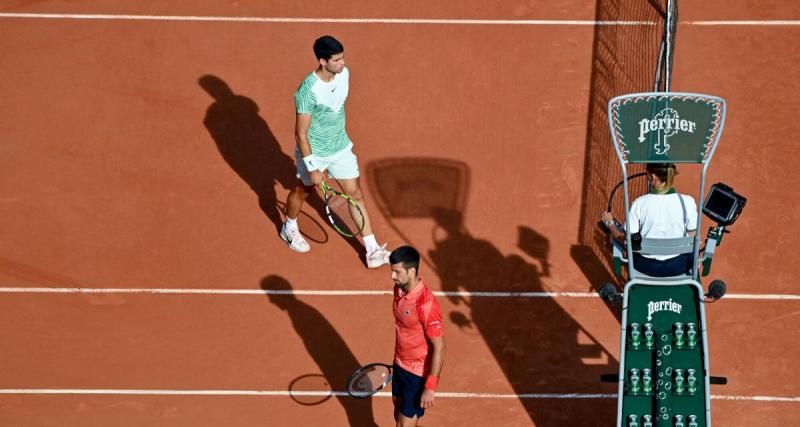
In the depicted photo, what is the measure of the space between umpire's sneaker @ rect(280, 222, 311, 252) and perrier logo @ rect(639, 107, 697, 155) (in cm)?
356

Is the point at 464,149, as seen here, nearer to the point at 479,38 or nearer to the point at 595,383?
the point at 479,38

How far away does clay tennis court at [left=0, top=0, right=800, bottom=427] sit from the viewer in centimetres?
848

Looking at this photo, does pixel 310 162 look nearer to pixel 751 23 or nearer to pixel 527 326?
pixel 527 326

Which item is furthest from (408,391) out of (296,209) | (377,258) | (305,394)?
(296,209)

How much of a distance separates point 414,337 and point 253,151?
415cm

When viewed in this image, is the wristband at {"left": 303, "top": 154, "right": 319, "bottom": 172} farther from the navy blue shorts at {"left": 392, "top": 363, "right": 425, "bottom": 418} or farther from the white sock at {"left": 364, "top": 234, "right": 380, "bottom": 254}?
the navy blue shorts at {"left": 392, "top": 363, "right": 425, "bottom": 418}

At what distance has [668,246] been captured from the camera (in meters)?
7.41

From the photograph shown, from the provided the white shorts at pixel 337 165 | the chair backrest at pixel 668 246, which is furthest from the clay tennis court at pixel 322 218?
the chair backrest at pixel 668 246

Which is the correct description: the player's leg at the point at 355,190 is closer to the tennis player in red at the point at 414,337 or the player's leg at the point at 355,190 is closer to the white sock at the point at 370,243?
the white sock at the point at 370,243

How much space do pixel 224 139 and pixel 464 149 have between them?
270cm

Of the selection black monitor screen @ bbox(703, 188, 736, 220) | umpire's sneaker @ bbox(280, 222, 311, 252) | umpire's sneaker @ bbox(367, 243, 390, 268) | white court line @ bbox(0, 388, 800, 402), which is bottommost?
white court line @ bbox(0, 388, 800, 402)

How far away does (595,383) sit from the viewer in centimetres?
832

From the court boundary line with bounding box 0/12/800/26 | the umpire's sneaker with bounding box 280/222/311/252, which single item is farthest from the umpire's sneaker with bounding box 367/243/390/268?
the court boundary line with bounding box 0/12/800/26

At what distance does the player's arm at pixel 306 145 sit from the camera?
7957 millimetres
